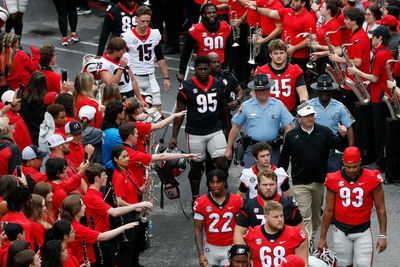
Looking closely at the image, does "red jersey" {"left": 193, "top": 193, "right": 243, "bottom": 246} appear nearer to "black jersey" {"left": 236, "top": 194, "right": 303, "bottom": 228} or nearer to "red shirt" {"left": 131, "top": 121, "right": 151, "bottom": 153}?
"black jersey" {"left": 236, "top": 194, "right": 303, "bottom": 228}

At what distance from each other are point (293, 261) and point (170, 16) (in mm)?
11450

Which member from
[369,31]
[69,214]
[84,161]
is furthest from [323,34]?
[69,214]

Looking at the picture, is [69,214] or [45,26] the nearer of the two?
[69,214]

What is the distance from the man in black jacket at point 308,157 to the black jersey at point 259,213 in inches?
61.4

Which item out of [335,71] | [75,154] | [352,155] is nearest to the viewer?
[352,155]

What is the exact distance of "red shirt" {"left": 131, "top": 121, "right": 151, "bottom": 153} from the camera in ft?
48.5

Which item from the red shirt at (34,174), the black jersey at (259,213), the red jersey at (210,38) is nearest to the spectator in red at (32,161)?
the red shirt at (34,174)

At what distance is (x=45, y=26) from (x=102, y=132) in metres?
9.50

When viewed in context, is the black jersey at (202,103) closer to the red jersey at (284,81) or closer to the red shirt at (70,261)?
the red jersey at (284,81)

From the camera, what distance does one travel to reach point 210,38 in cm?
1775

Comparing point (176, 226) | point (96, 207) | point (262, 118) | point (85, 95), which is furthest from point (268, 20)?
point (96, 207)

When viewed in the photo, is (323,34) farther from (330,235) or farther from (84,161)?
(84,161)

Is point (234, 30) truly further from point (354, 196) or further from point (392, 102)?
point (354, 196)

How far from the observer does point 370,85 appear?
55.2ft
